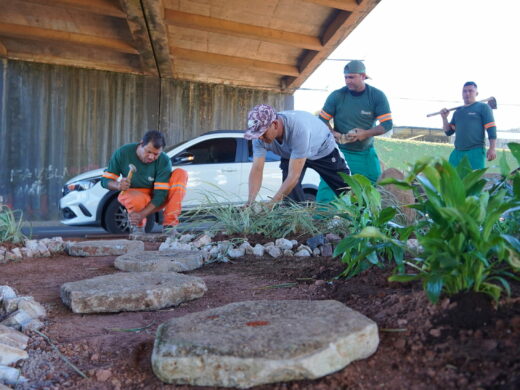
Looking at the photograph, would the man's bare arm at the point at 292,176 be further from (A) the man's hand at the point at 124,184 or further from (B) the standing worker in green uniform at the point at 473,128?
(B) the standing worker in green uniform at the point at 473,128

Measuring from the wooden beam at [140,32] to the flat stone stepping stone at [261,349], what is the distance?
6.15 metres

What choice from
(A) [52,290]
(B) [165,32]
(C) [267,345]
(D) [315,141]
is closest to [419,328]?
(C) [267,345]

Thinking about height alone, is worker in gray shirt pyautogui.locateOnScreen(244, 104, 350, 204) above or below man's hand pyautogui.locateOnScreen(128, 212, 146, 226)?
above

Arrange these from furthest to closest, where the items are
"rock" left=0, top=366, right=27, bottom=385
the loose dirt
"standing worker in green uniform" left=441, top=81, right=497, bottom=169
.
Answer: "standing worker in green uniform" left=441, top=81, right=497, bottom=169 < "rock" left=0, top=366, right=27, bottom=385 < the loose dirt

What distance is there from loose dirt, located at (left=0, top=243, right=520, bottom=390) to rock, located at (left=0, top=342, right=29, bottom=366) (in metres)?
0.03

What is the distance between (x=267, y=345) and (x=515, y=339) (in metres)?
0.62

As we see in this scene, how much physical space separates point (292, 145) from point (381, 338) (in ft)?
10.4

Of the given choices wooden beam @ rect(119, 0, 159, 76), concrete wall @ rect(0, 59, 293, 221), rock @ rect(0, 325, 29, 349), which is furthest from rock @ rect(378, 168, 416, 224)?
concrete wall @ rect(0, 59, 293, 221)

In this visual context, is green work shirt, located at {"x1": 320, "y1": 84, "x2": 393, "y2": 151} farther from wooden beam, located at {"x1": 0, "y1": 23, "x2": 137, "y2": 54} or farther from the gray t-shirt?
wooden beam, located at {"x1": 0, "y1": 23, "x2": 137, "y2": 54}

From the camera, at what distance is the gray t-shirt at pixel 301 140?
173 inches

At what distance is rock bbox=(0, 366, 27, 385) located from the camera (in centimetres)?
142

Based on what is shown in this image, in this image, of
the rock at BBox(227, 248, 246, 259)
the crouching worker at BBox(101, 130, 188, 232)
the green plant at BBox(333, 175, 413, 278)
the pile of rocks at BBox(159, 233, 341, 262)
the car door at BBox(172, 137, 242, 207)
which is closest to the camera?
the green plant at BBox(333, 175, 413, 278)

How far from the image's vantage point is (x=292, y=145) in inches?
175

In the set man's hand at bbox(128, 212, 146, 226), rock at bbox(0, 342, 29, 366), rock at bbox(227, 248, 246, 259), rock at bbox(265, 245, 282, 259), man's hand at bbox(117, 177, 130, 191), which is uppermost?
man's hand at bbox(117, 177, 130, 191)
